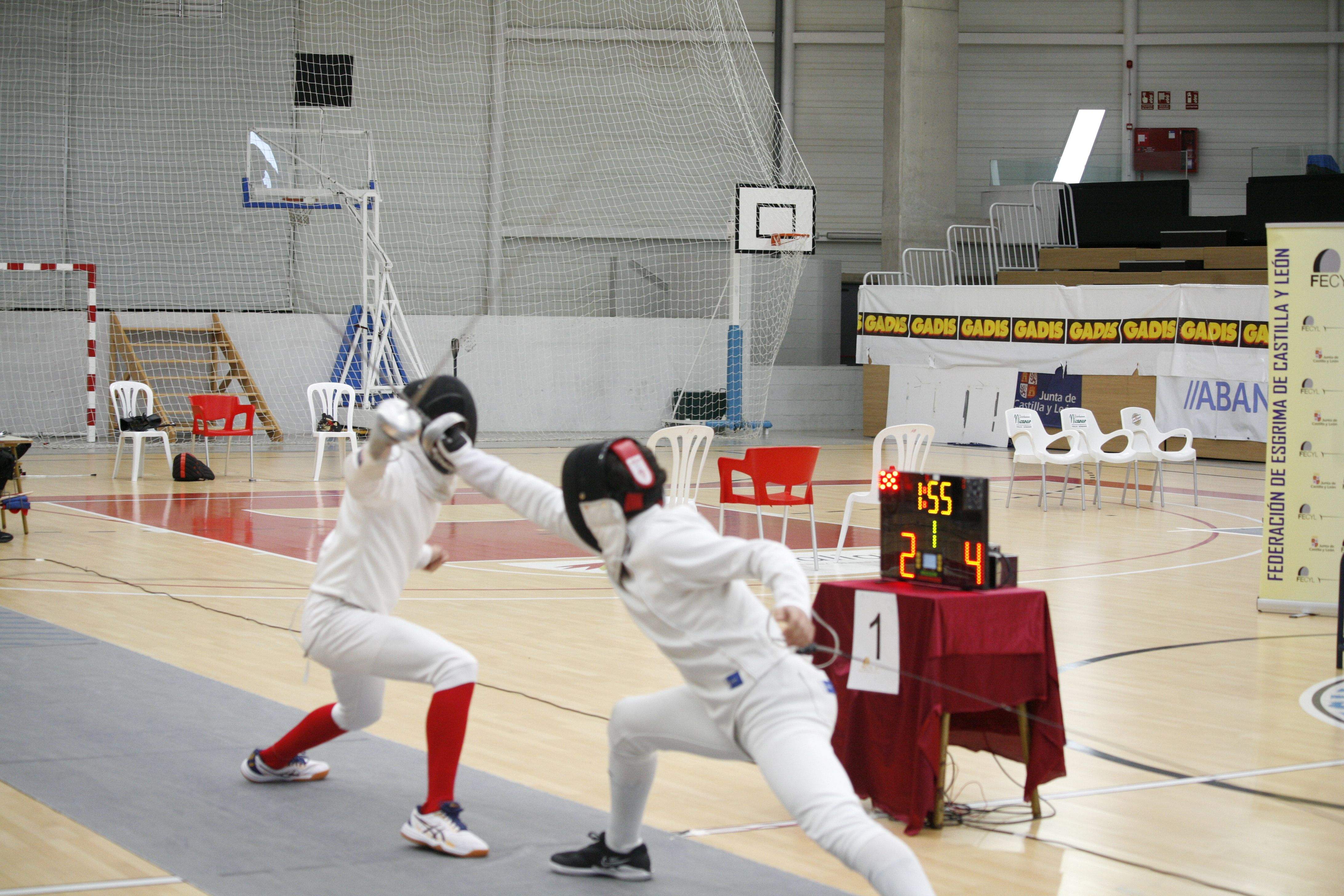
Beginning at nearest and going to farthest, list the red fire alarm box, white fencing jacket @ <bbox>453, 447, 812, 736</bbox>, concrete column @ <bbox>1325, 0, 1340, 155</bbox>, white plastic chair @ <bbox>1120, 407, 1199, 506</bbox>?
1. white fencing jacket @ <bbox>453, 447, 812, 736</bbox>
2. white plastic chair @ <bbox>1120, 407, 1199, 506</bbox>
3. concrete column @ <bbox>1325, 0, 1340, 155</bbox>
4. the red fire alarm box

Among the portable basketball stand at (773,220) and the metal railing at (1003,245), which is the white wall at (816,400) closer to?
the metal railing at (1003,245)

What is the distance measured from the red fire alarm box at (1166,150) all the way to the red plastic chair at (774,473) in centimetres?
1778

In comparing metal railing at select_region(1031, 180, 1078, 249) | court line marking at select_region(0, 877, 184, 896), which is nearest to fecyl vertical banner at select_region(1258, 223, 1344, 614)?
court line marking at select_region(0, 877, 184, 896)

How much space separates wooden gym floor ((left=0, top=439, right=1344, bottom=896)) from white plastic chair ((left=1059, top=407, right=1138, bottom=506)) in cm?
55

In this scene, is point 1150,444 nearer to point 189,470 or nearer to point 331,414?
point 331,414

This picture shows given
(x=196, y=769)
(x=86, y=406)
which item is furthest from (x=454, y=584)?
(x=86, y=406)

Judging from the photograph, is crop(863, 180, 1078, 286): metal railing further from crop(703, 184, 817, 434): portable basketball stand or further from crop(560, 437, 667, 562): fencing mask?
crop(560, 437, 667, 562): fencing mask

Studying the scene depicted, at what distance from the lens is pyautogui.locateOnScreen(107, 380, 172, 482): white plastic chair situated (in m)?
14.1

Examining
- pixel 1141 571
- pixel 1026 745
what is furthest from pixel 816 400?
pixel 1026 745

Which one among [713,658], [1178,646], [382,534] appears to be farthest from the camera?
[1178,646]

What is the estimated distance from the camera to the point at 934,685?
153 inches

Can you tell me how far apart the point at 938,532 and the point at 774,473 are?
4.61 meters

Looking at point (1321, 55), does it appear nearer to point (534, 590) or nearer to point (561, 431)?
point (561, 431)

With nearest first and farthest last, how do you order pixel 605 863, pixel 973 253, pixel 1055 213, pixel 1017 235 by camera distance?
pixel 605 863, pixel 1055 213, pixel 1017 235, pixel 973 253
